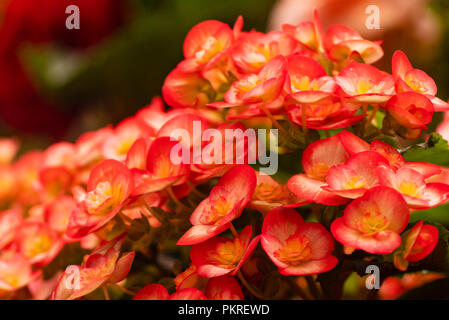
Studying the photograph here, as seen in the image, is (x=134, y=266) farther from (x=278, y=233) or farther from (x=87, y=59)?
(x=87, y=59)

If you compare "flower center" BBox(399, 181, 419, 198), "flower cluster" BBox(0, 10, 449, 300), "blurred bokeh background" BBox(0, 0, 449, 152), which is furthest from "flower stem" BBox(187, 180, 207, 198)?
"blurred bokeh background" BBox(0, 0, 449, 152)

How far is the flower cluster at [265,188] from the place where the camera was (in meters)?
0.24

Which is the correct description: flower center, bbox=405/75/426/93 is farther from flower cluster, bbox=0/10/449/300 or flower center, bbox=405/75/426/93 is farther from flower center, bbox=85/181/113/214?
flower center, bbox=85/181/113/214

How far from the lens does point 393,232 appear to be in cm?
23

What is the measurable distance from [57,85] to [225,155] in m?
0.63

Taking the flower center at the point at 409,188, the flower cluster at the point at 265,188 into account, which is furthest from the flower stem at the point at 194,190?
the flower center at the point at 409,188

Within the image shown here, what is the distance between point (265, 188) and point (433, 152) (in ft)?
0.29

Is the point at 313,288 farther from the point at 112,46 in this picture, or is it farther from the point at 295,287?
the point at 112,46

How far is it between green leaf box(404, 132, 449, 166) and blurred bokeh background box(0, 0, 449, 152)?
1.16 ft

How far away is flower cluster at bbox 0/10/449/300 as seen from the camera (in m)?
0.24

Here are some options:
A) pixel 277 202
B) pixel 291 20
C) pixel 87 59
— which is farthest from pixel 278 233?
pixel 87 59

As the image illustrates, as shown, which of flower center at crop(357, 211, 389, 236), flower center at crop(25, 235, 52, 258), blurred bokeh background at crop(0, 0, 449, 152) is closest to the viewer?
flower center at crop(357, 211, 389, 236)

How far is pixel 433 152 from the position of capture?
0.94 feet

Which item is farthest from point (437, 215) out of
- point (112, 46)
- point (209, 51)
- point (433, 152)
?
point (112, 46)
